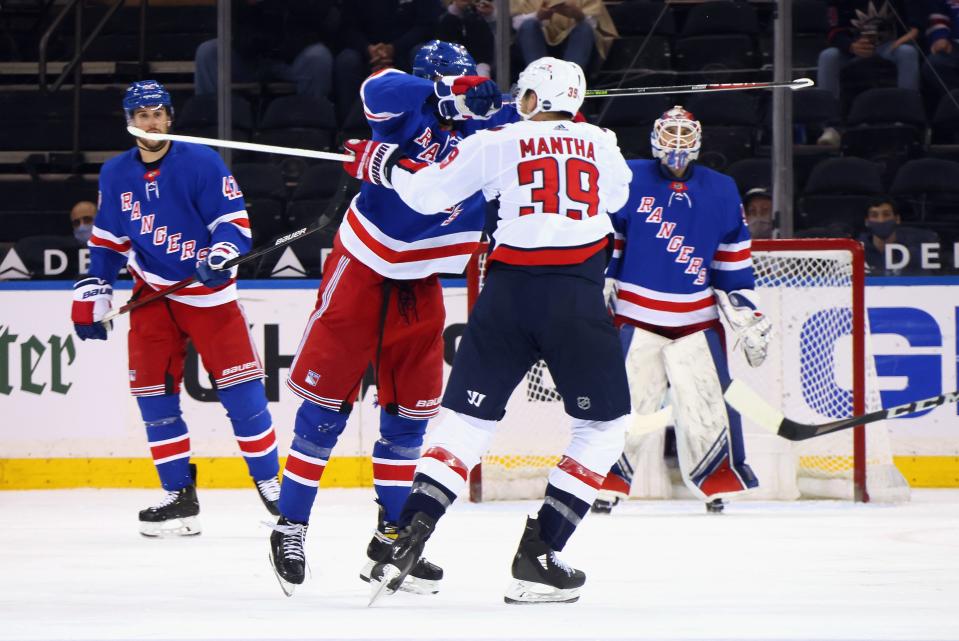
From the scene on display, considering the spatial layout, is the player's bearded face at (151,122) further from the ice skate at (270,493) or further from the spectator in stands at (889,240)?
the spectator in stands at (889,240)

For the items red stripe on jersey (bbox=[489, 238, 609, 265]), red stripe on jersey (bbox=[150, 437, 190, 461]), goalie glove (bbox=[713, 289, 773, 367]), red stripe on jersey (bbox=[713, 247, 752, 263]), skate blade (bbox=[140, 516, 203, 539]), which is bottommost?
skate blade (bbox=[140, 516, 203, 539])

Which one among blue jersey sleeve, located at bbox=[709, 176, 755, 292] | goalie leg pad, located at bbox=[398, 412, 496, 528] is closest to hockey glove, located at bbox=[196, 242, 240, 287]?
goalie leg pad, located at bbox=[398, 412, 496, 528]

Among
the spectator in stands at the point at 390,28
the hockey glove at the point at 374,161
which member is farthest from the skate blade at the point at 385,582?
the spectator in stands at the point at 390,28

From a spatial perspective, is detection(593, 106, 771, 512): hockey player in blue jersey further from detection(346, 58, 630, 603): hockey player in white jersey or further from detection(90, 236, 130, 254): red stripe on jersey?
detection(346, 58, 630, 603): hockey player in white jersey

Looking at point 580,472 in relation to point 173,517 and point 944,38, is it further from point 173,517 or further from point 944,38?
point 944,38

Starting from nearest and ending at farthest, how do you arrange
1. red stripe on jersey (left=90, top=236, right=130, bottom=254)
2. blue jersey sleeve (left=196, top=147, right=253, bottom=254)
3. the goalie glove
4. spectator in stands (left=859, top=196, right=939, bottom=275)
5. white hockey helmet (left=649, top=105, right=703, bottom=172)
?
blue jersey sleeve (left=196, top=147, right=253, bottom=254)
red stripe on jersey (left=90, top=236, right=130, bottom=254)
the goalie glove
white hockey helmet (left=649, top=105, right=703, bottom=172)
spectator in stands (left=859, top=196, right=939, bottom=275)

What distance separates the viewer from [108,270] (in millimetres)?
5039

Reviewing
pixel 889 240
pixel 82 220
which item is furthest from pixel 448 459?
pixel 82 220

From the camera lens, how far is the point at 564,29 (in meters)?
7.07

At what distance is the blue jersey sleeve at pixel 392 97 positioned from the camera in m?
3.73

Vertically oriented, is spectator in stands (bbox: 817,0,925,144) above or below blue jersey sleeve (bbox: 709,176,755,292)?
above

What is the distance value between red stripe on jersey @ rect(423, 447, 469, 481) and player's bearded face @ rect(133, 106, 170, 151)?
1.85 metres

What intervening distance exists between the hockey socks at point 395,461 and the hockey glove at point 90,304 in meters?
1.37

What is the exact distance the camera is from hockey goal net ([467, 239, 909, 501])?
19.1 feet
